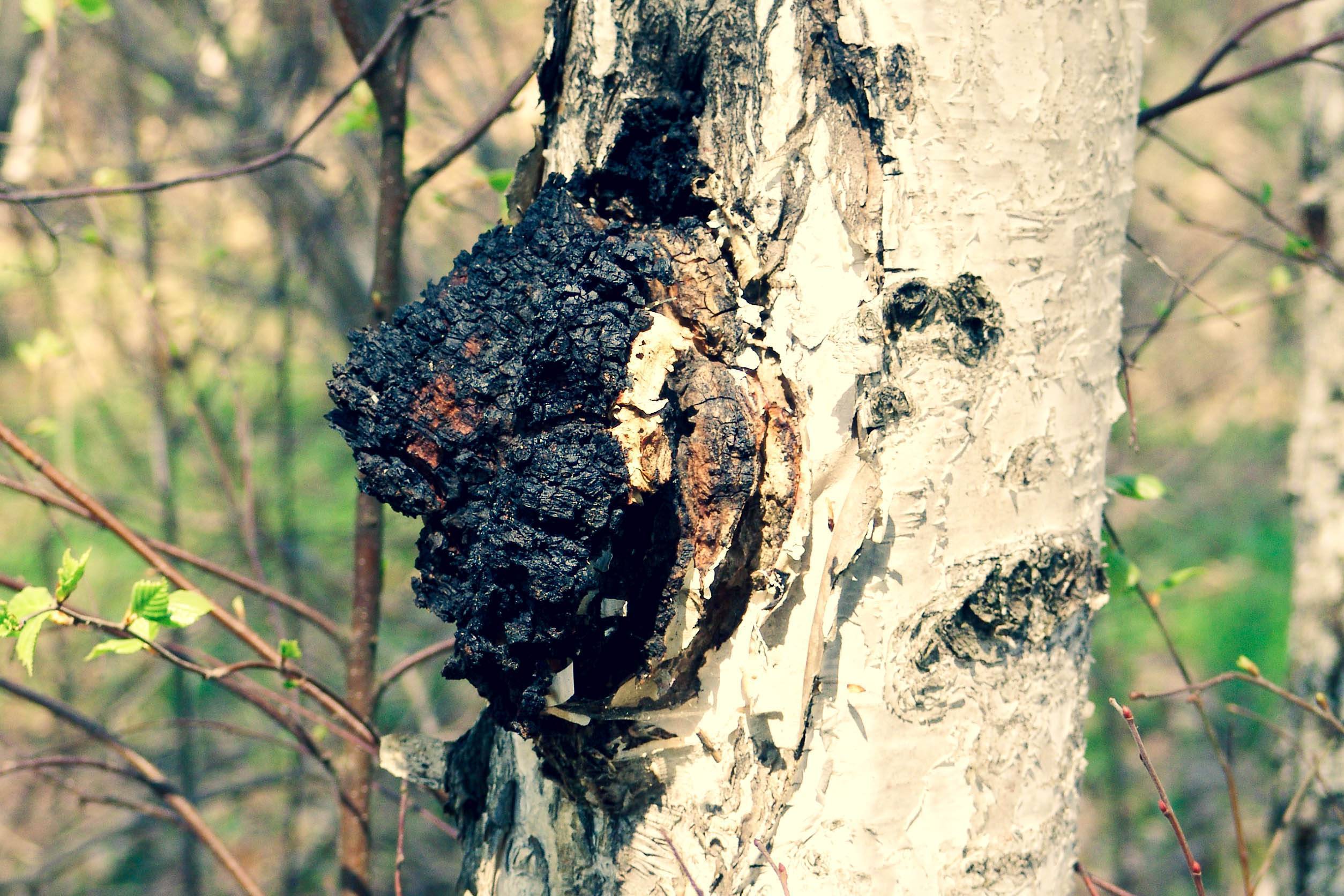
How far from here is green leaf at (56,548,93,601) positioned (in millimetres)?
983

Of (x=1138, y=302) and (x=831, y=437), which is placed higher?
(x=1138, y=302)

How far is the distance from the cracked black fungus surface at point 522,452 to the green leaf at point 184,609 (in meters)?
0.36

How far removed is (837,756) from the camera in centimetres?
79

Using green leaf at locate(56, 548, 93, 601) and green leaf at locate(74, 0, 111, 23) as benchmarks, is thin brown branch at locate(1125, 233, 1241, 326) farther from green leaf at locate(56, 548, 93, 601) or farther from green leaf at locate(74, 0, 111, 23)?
green leaf at locate(74, 0, 111, 23)

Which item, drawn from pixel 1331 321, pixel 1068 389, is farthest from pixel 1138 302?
pixel 1068 389

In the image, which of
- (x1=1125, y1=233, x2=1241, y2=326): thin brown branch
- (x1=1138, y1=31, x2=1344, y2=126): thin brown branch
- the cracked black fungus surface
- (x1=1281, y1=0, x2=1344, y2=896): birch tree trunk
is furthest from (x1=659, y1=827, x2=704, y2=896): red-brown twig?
(x1=1281, y1=0, x2=1344, y2=896): birch tree trunk

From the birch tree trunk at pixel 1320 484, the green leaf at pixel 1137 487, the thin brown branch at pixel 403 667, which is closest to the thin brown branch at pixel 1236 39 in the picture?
the green leaf at pixel 1137 487

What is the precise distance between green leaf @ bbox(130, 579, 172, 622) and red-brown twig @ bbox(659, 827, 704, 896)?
0.62 metres

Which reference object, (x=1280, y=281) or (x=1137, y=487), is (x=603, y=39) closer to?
(x=1137, y=487)

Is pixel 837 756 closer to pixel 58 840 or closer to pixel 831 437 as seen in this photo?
pixel 831 437

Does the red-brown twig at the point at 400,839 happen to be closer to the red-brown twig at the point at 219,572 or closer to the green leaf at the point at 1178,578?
the red-brown twig at the point at 219,572

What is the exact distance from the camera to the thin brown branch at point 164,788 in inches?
52.7

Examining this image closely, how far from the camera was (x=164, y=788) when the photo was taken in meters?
1.42

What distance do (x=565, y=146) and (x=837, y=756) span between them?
2.14ft
